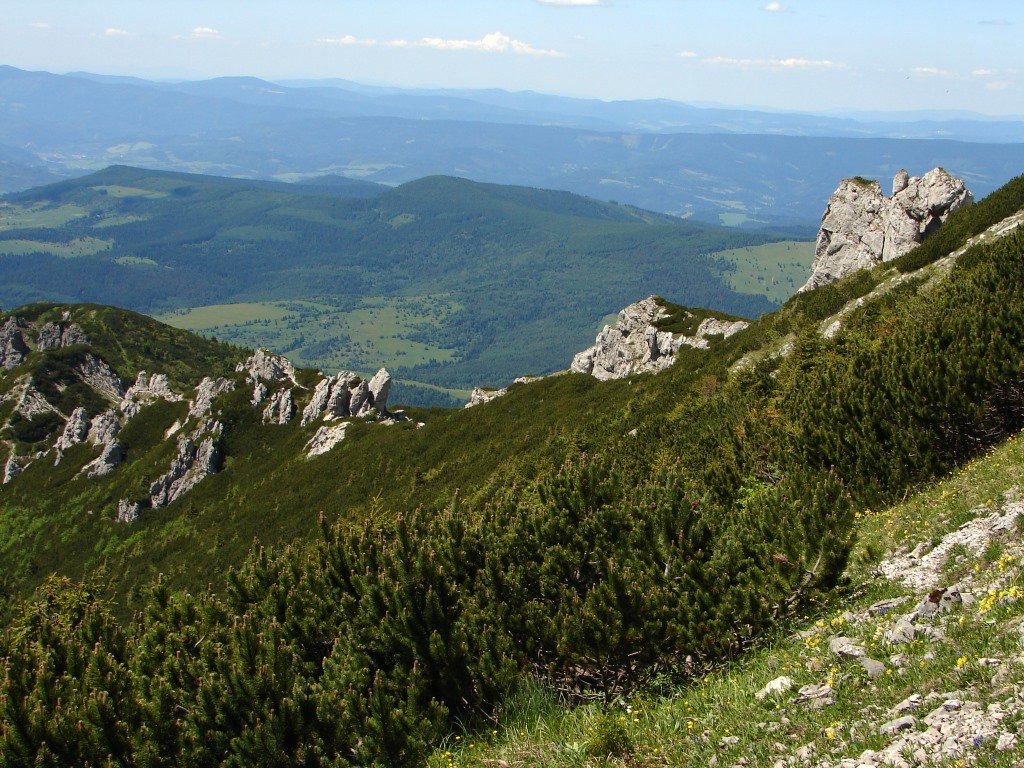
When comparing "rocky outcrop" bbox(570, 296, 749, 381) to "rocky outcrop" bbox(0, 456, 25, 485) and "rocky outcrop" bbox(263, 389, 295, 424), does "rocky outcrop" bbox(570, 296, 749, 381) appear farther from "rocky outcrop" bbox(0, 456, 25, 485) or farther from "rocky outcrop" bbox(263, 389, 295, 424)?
"rocky outcrop" bbox(0, 456, 25, 485)

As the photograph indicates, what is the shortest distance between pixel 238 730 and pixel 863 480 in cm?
1618

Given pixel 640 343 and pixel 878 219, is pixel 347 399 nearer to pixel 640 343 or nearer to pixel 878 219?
pixel 640 343

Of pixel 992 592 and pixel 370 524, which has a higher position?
pixel 992 592

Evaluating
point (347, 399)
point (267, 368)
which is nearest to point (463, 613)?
point (347, 399)

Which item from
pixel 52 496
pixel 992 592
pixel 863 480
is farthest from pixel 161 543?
pixel 992 592

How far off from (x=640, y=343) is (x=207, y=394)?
63.1 metres

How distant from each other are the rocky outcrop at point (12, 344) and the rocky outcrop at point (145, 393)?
38.5 metres

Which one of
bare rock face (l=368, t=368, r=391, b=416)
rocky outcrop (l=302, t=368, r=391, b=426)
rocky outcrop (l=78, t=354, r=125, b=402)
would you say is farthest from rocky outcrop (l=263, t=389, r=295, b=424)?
rocky outcrop (l=78, t=354, r=125, b=402)

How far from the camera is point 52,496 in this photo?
94688mm

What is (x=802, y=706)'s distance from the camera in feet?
25.1

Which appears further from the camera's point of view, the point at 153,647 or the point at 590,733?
the point at 153,647

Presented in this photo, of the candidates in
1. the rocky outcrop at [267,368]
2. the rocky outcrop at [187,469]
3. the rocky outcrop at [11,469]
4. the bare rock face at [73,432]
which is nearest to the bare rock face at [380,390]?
the rocky outcrop at [187,469]

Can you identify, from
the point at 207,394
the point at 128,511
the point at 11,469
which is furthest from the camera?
the point at 11,469

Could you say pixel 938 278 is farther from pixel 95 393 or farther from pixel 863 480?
pixel 95 393
